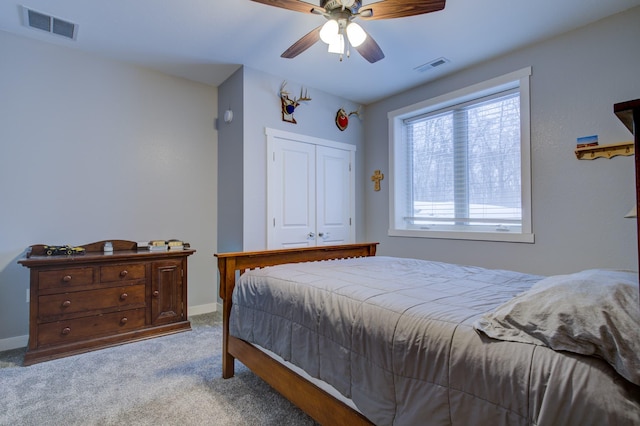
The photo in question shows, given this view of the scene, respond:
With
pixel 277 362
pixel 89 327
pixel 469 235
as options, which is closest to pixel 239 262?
pixel 277 362

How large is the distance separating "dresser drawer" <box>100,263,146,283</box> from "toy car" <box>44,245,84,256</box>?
0.33 m

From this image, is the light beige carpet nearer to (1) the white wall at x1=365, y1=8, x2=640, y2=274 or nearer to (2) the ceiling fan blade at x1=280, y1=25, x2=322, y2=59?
(2) the ceiling fan blade at x1=280, y1=25, x2=322, y2=59

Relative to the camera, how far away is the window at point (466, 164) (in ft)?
10.6

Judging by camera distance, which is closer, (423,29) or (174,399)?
(174,399)

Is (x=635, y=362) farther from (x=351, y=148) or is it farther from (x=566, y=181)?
(x=351, y=148)

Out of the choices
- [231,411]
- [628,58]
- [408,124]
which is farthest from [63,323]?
[628,58]

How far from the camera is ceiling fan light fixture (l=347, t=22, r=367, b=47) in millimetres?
2170

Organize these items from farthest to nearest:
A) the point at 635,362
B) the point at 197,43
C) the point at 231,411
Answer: the point at 197,43 < the point at 231,411 < the point at 635,362

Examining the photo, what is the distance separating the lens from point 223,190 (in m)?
3.90

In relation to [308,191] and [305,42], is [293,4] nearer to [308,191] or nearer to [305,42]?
[305,42]

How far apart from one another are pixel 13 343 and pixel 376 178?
A: 13.6ft

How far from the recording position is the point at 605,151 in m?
2.63

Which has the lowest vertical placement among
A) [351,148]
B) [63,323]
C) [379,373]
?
[63,323]

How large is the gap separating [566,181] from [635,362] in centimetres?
260
